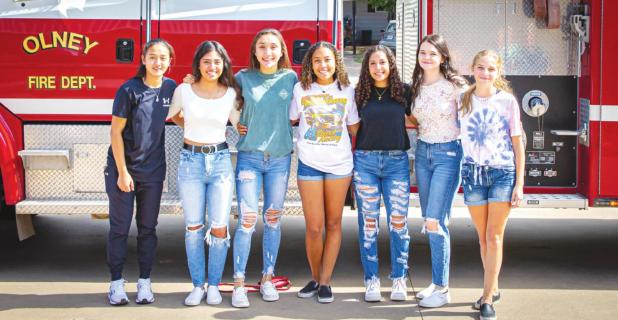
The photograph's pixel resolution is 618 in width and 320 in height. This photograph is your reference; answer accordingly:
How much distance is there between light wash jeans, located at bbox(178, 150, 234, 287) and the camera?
589 cm

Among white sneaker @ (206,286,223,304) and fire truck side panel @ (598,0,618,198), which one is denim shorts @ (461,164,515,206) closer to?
fire truck side panel @ (598,0,618,198)

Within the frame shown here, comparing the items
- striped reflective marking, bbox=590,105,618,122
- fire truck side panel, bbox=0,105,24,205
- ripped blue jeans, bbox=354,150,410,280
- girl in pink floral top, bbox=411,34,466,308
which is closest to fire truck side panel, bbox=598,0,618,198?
striped reflective marking, bbox=590,105,618,122

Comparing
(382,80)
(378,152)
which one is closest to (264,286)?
(378,152)

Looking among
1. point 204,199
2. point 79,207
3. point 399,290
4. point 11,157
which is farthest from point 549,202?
point 11,157

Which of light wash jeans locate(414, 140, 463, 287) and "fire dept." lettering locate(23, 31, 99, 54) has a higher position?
"fire dept." lettering locate(23, 31, 99, 54)

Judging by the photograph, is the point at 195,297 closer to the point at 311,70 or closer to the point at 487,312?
the point at 311,70

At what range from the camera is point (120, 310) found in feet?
19.6

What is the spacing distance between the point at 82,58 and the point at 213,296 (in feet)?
6.33

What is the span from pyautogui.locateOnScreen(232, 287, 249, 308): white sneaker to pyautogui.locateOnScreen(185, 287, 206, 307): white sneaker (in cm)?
21

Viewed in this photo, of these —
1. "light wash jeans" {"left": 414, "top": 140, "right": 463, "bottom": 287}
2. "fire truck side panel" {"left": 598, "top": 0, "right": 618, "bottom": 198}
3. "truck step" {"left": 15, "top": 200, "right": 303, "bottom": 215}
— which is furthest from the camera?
"truck step" {"left": 15, "top": 200, "right": 303, "bottom": 215}

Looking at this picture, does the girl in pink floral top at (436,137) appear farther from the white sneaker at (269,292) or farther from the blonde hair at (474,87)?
the white sneaker at (269,292)

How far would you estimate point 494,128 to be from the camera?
5633mm

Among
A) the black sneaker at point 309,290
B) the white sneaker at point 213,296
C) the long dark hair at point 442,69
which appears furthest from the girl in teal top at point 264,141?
the long dark hair at point 442,69

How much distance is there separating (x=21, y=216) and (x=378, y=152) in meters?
2.68
